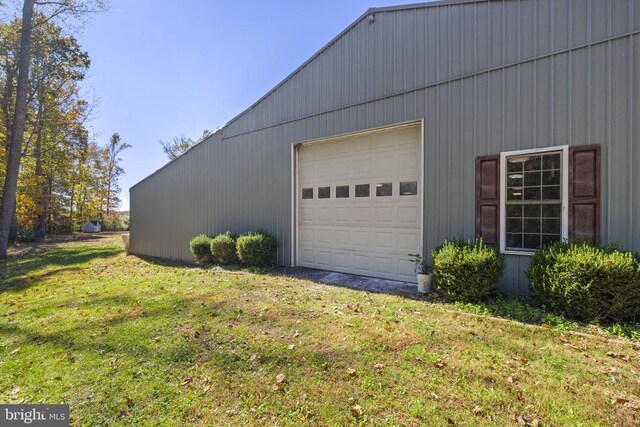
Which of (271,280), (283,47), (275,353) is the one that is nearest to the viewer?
(275,353)

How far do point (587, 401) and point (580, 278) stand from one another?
2.05m

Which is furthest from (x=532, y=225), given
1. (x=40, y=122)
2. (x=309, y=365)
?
(x=40, y=122)

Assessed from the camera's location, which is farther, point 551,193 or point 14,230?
point 14,230

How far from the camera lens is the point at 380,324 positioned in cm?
390

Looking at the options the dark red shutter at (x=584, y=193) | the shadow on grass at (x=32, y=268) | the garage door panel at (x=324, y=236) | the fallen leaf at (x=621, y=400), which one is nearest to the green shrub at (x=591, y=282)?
the dark red shutter at (x=584, y=193)

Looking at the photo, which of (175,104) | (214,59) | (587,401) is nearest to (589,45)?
(587,401)

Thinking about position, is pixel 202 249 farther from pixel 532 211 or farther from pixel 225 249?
pixel 532 211

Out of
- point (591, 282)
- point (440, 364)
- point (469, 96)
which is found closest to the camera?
point (440, 364)

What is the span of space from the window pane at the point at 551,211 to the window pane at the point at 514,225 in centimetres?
35

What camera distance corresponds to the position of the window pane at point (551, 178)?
4.69m

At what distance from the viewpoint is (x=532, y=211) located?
16.1 feet

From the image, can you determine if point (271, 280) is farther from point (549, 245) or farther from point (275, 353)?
point (549, 245)

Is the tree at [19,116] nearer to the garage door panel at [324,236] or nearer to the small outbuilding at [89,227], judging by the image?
the garage door panel at [324,236]

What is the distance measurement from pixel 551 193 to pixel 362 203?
345cm
